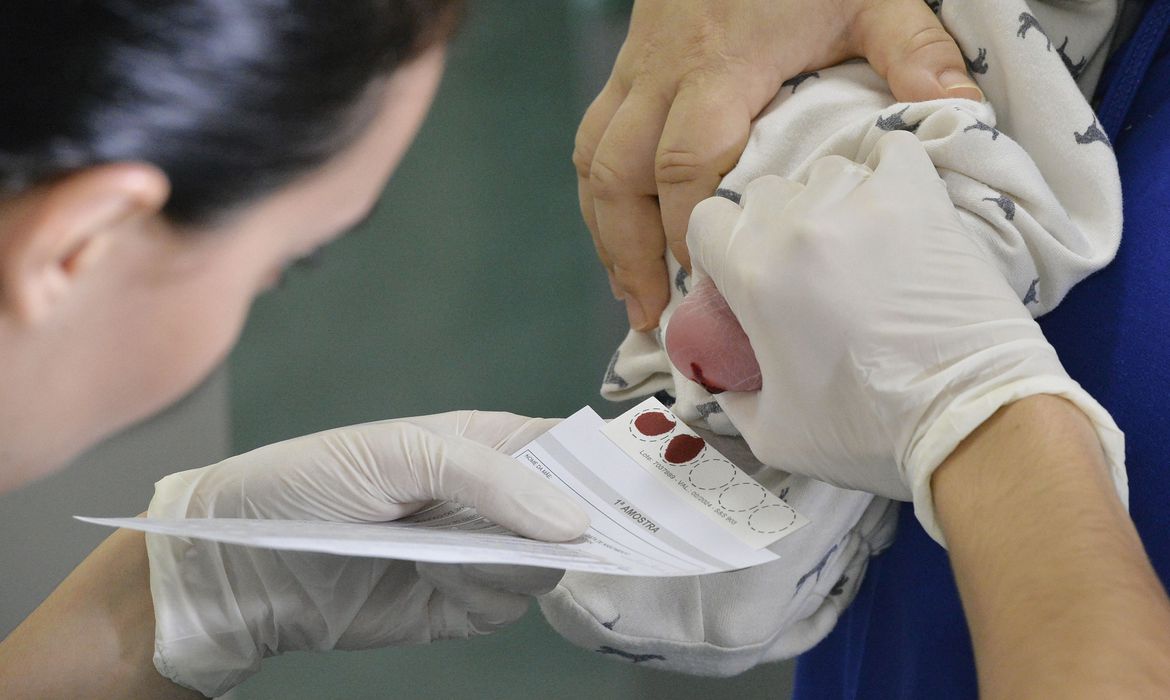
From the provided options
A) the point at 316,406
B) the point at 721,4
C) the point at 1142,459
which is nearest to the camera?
the point at 1142,459

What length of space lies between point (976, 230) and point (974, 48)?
18 cm

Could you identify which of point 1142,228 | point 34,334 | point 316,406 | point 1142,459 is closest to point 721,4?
point 1142,228

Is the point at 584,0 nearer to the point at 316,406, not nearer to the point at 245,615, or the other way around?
the point at 316,406

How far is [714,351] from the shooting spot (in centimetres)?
83

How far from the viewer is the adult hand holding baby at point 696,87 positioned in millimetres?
862

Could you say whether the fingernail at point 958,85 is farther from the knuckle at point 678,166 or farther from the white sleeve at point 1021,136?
the knuckle at point 678,166

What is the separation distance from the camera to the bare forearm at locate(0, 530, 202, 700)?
874mm

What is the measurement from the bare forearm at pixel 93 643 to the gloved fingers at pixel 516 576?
286 millimetres

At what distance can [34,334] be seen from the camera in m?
0.51

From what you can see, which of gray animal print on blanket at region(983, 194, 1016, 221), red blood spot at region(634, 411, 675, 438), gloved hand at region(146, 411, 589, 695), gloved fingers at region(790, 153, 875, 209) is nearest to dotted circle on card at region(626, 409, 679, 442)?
red blood spot at region(634, 411, 675, 438)

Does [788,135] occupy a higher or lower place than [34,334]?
lower

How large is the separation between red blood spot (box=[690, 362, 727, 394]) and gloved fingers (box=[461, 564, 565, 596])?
→ 0.65 feet

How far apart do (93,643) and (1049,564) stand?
0.76m

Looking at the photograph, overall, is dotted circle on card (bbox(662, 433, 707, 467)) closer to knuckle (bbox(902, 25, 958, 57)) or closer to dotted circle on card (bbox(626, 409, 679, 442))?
dotted circle on card (bbox(626, 409, 679, 442))
